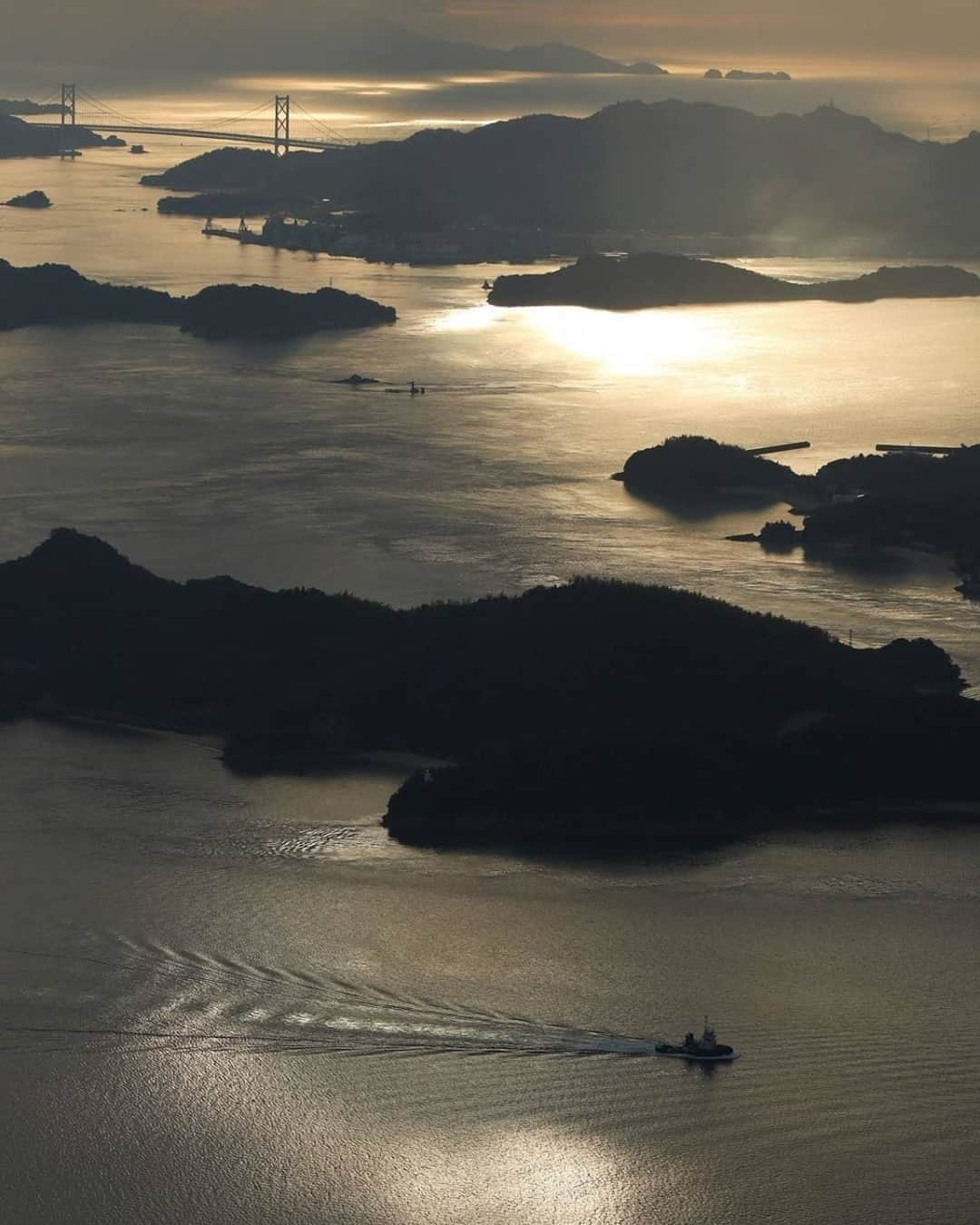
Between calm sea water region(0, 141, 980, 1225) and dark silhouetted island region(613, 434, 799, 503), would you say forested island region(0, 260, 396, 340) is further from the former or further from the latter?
calm sea water region(0, 141, 980, 1225)

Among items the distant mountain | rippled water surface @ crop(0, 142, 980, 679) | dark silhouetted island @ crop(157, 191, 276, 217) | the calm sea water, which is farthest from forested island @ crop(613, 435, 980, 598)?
dark silhouetted island @ crop(157, 191, 276, 217)

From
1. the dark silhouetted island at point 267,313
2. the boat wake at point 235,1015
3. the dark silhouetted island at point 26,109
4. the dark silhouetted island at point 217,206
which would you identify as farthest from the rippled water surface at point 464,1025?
the dark silhouetted island at point 26,109

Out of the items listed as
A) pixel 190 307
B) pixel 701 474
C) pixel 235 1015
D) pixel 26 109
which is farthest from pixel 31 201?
pixel 235 1015

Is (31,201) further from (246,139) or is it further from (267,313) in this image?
(267,313)

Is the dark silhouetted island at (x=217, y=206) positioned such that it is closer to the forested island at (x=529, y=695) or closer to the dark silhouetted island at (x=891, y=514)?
the dark silhouetted island at (x=891, y=514)

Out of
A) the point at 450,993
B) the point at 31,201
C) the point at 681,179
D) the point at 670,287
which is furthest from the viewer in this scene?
the point at 681,179

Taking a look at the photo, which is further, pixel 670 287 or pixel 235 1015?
pixel 670 287

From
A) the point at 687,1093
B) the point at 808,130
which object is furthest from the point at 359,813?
the point at 808,130
